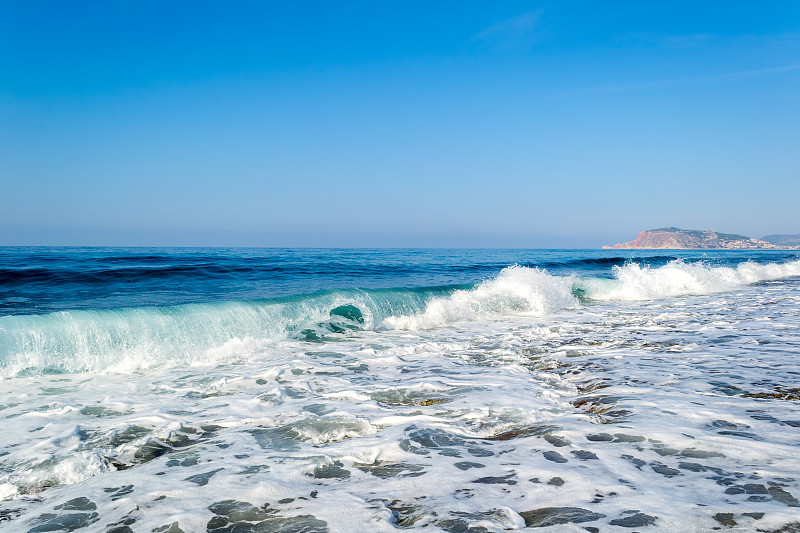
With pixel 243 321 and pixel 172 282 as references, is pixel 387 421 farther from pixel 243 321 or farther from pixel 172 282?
pixel 172 282

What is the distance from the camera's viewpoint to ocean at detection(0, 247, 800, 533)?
2.61m

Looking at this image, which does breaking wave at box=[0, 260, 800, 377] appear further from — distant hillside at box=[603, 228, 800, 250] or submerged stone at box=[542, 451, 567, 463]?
distant hillside at box=[603, 228, 800, 250]

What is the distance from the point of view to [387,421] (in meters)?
4.26

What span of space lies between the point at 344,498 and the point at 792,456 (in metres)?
2.96

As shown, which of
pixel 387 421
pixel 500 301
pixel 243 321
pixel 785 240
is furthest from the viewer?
pixel 785 240

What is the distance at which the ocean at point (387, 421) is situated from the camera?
2.61 meters

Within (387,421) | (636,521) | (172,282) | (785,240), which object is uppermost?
(785,240)

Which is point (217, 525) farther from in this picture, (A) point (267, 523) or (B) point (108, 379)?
(B) point (108, 379)

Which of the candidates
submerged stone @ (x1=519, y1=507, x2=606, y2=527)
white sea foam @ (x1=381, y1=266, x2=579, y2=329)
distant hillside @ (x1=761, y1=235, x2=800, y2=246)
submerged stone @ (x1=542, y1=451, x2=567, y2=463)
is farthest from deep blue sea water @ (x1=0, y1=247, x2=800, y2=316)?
distant hillside @ (x1=761, y1=235, x2=800, y2=246)

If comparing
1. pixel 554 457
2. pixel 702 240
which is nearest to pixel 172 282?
pixel 554 457

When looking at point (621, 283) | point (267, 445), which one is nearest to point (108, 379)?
point (267, 445)

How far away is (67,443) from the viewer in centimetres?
391

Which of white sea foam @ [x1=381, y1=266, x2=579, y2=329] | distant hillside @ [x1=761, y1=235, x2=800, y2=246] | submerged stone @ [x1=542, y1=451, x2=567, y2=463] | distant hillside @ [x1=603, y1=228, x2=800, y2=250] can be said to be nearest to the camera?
submerged stone @ [x1=542, y1=451, x2=567, y2=463]

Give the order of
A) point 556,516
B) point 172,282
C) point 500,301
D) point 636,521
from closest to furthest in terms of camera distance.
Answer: point 636,521, point 556,516, point 500,301, point 172,282
